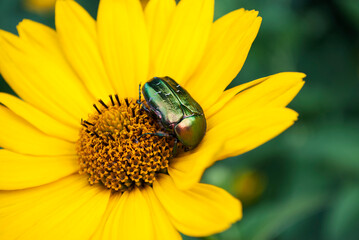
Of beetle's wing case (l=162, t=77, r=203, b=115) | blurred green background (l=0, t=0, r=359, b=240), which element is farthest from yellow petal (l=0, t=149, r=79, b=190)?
blurred green background (l=0, t=0, r=359, b=240)

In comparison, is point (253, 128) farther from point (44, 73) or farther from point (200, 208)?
point (44, 73)

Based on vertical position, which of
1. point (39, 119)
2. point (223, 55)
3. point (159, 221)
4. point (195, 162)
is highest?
point (39, 119)

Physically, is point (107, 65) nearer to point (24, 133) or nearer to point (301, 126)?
point (24, 133)

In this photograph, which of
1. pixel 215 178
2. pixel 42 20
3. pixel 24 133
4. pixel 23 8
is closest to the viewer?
pixel 24 133

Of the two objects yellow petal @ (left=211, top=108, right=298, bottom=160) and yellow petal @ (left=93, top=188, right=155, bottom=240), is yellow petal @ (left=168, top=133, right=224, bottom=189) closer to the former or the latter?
yellow petal @ (left=211, top=108, right=298, bottom=160)

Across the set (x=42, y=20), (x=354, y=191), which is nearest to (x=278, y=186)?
(x=354, y=191)

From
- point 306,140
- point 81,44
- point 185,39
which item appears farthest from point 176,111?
point 306,140

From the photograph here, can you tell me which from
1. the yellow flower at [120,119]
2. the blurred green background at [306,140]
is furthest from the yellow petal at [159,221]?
the blurred green background at [306,140]
